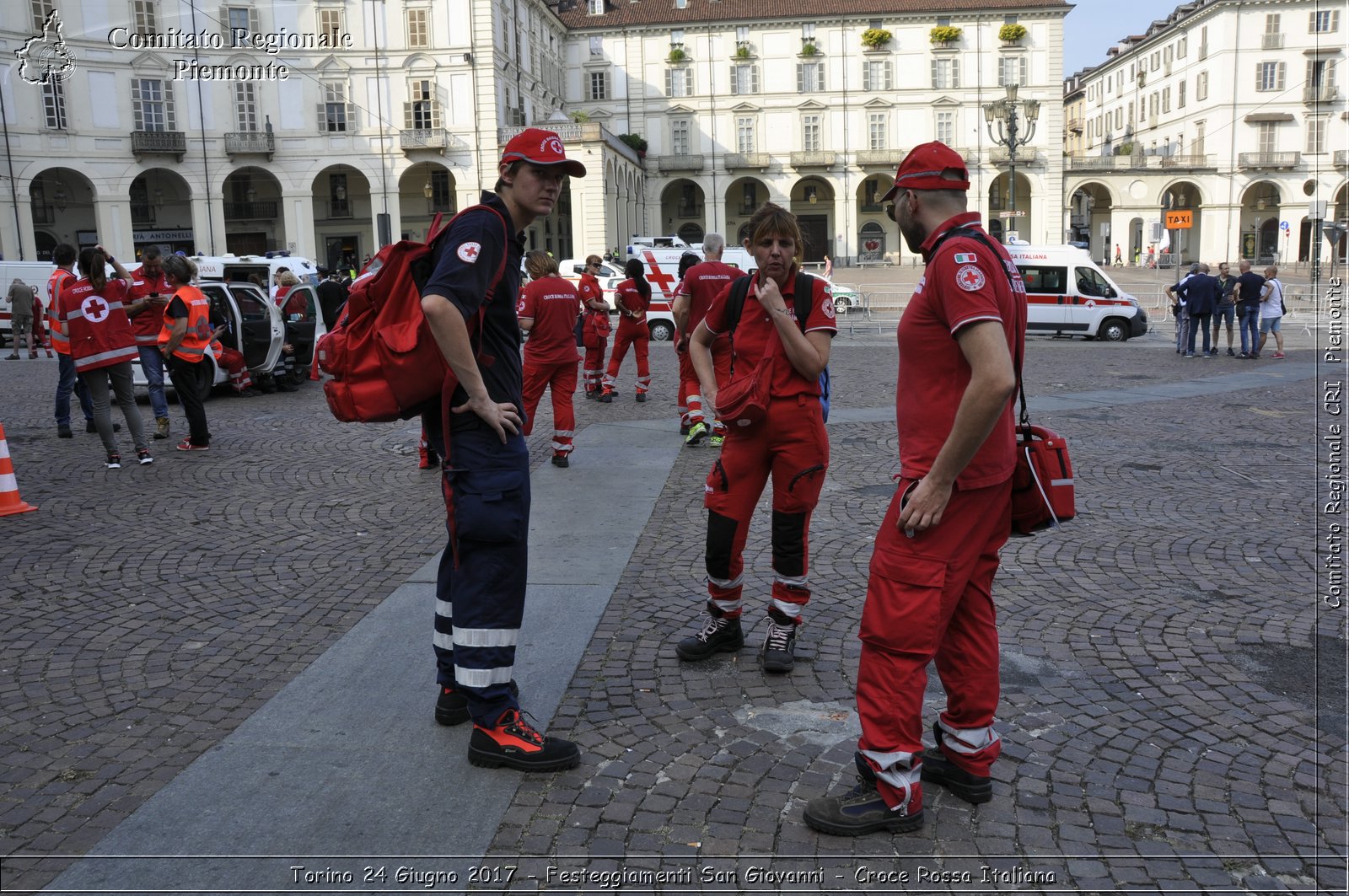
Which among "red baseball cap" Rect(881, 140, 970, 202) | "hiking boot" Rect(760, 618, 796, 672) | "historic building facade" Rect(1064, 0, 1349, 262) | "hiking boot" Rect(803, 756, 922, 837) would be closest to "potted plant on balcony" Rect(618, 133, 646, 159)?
"historic building facade" Rect(1064, 0, 1349, 262)

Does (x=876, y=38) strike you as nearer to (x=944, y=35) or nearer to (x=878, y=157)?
(x=944, y=35)

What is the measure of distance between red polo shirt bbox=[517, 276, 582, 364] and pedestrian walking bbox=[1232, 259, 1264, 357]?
45.3 ft

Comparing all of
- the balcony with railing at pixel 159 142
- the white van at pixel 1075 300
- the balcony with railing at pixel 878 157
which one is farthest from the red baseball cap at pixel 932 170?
the balcony with railing at pixel 878 157

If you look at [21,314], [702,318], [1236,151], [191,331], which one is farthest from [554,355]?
[1236,151]

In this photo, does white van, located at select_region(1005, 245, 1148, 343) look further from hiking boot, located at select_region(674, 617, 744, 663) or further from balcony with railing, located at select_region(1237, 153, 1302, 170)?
balcony with railing, located at select_region(1237, 153, 1302, 170)

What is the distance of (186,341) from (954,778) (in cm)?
852

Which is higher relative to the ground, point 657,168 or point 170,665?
point 657,168

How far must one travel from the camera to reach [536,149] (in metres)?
3.34

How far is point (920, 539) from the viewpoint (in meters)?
2.90

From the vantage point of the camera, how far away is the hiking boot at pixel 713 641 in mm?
4297

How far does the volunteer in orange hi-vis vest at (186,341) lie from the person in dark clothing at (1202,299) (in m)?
16.0

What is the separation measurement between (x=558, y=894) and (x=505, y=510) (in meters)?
1.17

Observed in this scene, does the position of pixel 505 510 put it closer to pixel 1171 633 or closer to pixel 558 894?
pixel 558 894

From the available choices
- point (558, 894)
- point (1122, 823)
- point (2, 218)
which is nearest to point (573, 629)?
point (558, 894)
